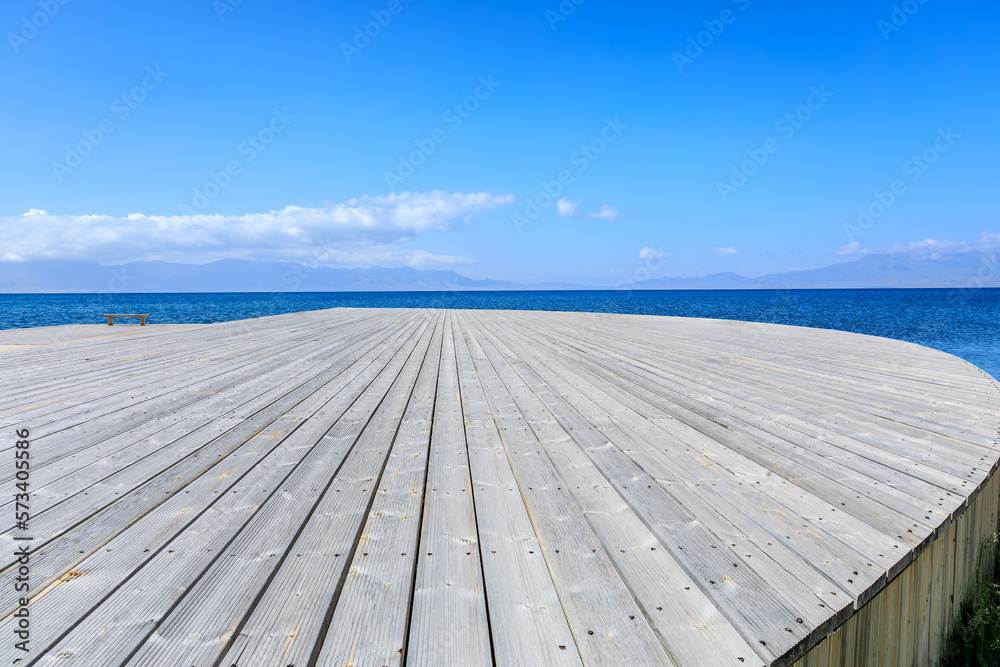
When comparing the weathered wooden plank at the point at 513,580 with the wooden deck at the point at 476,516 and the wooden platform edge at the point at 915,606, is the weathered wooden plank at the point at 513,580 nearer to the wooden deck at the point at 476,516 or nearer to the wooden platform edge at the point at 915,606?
the wooden deck at the point at 476,516

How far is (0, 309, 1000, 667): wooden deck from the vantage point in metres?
1.10

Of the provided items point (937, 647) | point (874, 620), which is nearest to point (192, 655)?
point (874, 620)

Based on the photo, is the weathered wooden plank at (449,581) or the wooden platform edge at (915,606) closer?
the weathered wooden plank at (449,581)

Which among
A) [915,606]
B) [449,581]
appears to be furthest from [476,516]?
[915,606]

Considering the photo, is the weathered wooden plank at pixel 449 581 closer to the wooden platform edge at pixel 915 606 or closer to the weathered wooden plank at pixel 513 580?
the weathered wooden plank at pixel 513 580

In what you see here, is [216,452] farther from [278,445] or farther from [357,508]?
[357,508]

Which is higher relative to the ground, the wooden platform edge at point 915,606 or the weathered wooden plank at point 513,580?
the weathered wooden plank at point 513,580

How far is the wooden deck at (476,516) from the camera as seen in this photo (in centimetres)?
110

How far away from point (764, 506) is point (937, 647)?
97 cm

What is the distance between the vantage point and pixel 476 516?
5.48ft

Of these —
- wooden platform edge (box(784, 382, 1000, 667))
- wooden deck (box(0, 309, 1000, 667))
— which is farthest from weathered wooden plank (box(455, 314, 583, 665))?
wooden platform edge (box(784, 382, 1000, 667))

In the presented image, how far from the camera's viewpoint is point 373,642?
1.07m

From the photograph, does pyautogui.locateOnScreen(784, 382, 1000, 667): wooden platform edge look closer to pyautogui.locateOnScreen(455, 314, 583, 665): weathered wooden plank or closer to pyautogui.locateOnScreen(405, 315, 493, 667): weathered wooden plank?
pyautogui.locateOnScreen(455, 314, 583, 665): weathered wooden plank

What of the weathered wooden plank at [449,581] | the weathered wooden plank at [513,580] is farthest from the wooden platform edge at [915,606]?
the weathered wooden plank at [449,581]
